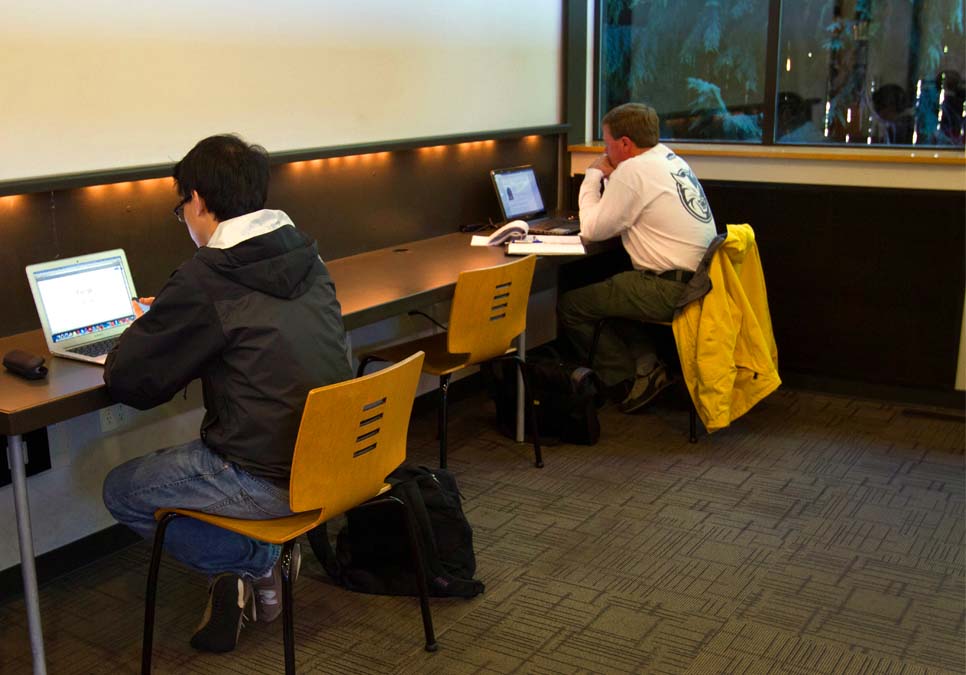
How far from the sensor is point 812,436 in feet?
13.5

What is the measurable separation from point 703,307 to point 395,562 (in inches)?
62.9

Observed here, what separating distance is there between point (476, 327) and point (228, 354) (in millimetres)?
1254

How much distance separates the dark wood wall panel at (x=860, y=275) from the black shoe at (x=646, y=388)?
26.1 inches

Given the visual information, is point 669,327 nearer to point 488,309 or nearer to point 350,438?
point 488,309

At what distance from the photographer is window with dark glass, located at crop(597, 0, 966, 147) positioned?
4453 mm

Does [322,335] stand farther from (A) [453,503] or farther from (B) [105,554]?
(B) [105,554]

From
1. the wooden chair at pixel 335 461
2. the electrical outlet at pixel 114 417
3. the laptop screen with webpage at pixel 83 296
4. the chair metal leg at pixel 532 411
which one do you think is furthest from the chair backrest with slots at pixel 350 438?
the chair metal leg at pixel 532 411

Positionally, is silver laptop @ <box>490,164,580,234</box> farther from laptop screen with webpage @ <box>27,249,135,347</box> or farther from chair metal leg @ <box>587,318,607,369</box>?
laptop screen with webpage @ <box>27,249,135,347</box>

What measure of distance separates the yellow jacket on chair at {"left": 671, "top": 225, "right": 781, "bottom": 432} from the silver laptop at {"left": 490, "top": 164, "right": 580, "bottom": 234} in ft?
2.32

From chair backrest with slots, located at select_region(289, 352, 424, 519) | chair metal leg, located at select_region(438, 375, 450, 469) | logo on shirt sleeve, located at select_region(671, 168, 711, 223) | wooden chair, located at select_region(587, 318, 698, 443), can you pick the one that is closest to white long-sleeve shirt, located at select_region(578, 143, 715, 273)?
logo on shirt sleeve, located at select_region(671, 168, 711, 223)

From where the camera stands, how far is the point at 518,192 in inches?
185

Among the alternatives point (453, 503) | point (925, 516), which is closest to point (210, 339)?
point (453, 503)

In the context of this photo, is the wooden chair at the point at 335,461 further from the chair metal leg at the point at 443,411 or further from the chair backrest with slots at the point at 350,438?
the chair metal leg at the point at 443,411

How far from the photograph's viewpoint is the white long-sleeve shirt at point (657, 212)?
4031mm
